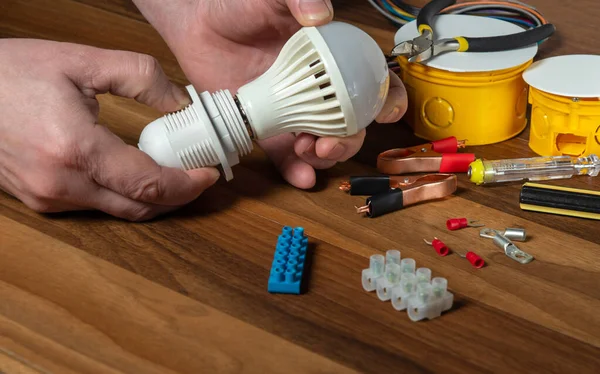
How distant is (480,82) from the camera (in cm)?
95

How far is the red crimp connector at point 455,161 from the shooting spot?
0.94 metres

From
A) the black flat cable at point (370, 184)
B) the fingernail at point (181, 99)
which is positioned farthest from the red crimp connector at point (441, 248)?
the fingernail at point (181, 99)

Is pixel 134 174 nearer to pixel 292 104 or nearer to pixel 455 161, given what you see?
pixel 292 104

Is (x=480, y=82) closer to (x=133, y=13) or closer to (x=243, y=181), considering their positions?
(x=243, y=181)

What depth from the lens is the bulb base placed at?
814 mm

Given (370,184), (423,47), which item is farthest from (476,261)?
(423,47)

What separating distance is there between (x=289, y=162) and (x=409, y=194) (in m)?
0.16

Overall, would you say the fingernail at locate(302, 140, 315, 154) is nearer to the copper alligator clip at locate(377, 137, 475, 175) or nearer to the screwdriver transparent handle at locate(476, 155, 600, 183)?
the copper alligator clip at locate(377, 137, 475, 175)

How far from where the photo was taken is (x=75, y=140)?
0.79 meters

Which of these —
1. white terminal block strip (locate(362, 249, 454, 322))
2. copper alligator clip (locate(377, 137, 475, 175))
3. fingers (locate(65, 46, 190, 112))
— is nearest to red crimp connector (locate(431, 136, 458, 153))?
copper alligator clip (locate(377, 137, 475, 175))

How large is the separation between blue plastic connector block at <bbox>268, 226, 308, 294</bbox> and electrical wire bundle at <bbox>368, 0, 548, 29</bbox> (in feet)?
1.67

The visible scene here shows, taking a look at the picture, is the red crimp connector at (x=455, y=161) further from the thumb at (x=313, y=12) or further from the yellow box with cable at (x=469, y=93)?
the thumb at (x=313, y=12)

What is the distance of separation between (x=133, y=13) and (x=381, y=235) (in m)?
0.76

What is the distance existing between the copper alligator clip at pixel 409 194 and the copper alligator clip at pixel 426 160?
0.08 ft
